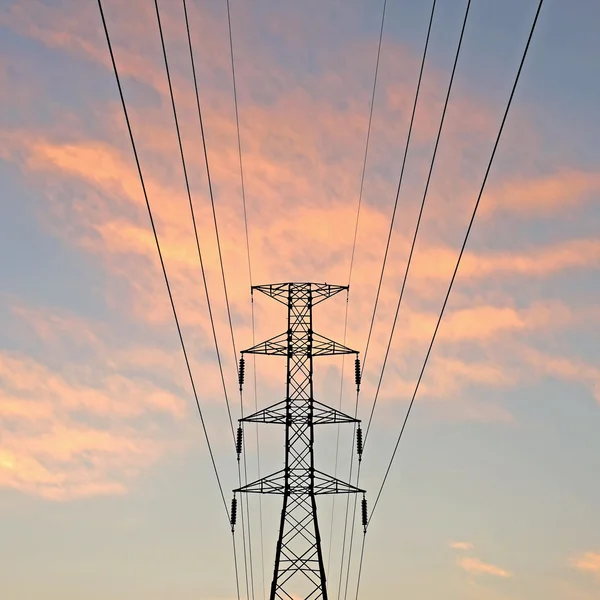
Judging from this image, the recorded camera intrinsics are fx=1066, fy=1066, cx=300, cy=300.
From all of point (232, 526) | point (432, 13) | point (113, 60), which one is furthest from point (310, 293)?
→ point (113, 60)

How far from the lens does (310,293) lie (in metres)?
48.7

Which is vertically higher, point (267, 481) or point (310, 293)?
point (310, 293)

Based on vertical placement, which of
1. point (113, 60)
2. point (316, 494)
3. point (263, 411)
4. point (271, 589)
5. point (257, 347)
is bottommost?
point (113, 60)

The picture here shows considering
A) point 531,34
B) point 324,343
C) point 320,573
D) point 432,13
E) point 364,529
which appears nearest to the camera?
point 531,34

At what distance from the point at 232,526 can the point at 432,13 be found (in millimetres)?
35389

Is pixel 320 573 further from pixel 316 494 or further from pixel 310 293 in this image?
pixel 310 293

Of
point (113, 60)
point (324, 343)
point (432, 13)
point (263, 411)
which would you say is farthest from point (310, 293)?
point (113, 60)

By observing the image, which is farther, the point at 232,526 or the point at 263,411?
the point at 232,526

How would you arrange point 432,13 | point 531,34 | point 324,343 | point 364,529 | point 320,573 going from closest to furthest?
1. point 531,34
2. point 432,13
3. point 320,573
4. point 324,343
5. point 364,529

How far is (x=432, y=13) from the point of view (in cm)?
1941

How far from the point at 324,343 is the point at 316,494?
674 centimetres

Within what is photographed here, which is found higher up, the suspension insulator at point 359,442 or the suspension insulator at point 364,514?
the suspension insulator at point 359,442

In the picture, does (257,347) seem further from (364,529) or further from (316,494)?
(364,529)

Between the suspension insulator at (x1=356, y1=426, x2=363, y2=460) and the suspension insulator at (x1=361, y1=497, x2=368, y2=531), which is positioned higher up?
the suspension insulator at (x1=356, y1=426, x2=363, y2=460)
